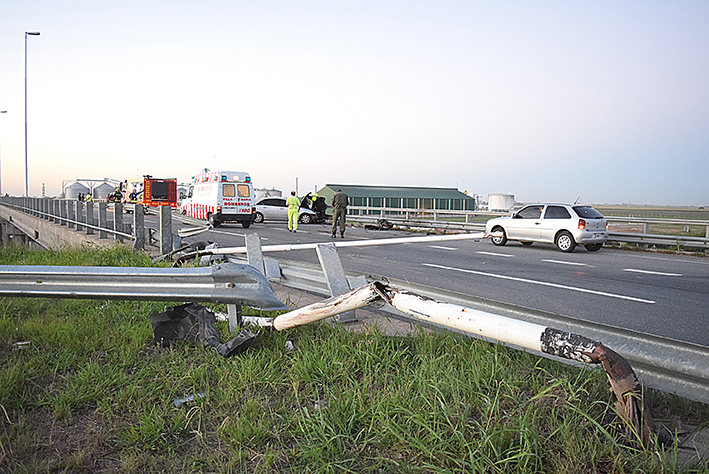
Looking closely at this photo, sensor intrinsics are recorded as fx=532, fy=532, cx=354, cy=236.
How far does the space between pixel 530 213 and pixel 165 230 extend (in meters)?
13.2

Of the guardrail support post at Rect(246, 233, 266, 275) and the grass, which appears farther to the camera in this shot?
the guardrail support post at Rect(246, 233, 266, 275)

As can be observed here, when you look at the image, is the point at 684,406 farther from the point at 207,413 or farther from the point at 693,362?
the point at 207,413

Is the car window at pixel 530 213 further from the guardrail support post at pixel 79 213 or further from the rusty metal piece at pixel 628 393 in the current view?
the rusty metal piece at pixel 628 393

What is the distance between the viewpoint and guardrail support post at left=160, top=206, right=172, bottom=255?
920 centimetres

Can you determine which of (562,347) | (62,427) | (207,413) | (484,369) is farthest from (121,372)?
(562,347)

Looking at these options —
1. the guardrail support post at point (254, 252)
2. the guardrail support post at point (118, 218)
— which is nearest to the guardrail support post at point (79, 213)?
the guardrail support post at point (118, 218)

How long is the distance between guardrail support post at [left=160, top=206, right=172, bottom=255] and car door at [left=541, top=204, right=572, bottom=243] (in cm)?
1257

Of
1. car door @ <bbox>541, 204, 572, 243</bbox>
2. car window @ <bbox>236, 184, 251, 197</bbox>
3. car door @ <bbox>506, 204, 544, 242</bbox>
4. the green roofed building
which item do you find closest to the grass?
car door @ <bbox>541, 204, 572, 243</bbox>

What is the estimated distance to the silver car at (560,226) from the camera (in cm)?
1675

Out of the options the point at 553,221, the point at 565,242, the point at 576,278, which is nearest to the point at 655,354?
the point at 576,278

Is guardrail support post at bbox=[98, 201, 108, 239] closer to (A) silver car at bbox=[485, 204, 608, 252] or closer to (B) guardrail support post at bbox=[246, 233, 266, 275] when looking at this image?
(B) guardrail support post at bbox=[246, 233, 266, 275]

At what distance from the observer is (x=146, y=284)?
3.74 meters

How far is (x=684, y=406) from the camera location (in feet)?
9.73

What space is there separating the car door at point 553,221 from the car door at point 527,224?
0.81 feet
